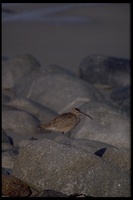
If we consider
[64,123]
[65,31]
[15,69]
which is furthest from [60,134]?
[65,31]

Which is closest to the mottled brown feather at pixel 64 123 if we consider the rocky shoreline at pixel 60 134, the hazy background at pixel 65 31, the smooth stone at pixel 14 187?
the rocky shoreline at pixel 60 134

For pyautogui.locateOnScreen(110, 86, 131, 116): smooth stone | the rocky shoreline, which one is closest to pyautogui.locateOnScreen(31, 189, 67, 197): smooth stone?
the rocky shoreline

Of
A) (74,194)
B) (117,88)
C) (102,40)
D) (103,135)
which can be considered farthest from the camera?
(102,40)

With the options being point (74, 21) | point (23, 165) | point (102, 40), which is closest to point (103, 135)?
point (23, 165)

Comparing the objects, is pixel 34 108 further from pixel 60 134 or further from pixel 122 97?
pixel 122 97

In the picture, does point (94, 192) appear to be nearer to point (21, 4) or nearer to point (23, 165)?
point (23, 165)
